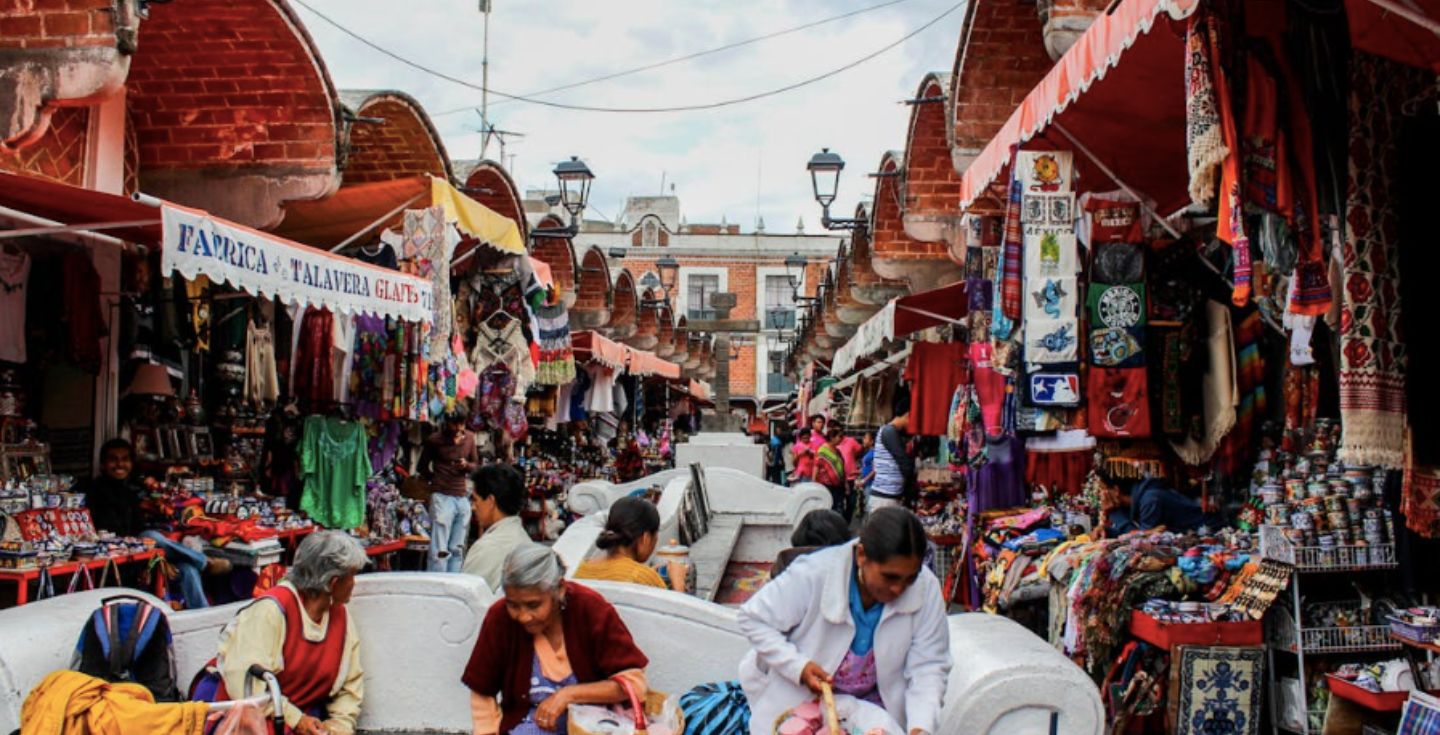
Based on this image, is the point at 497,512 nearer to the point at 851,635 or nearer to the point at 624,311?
the point at 851,635

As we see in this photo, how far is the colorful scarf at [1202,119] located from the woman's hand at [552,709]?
2.55 meters

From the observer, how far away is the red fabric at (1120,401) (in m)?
5.81

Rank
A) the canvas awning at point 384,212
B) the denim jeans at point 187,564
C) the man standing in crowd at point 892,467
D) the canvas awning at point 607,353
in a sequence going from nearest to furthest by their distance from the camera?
the denim jeans at point 187,564
the canvas awning at point 384,212
the man standing in crowd at point 892,467
the canvas awning at point 607,353

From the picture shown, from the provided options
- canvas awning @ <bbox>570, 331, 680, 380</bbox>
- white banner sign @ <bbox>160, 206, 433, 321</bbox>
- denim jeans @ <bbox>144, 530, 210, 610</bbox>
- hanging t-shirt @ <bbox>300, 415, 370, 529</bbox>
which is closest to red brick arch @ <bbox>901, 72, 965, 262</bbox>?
canvas awning @ <bbox>570, 331, 680, 380</bbox>

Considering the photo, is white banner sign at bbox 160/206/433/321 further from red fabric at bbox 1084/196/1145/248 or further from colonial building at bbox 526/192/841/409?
colonial building at bbox 526/192/841/409

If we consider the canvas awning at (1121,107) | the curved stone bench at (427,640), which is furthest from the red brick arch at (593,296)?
the curved stone bench at (427,640)

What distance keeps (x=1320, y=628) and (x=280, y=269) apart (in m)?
5.01

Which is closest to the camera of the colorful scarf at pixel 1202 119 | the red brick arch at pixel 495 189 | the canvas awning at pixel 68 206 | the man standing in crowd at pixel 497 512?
the colorful scarf at pixel 1202 119

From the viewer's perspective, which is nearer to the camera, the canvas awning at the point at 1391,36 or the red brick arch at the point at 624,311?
the canvas awning at the point at 1391,36

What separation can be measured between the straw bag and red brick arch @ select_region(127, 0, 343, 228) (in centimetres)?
558

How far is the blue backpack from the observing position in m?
4.15

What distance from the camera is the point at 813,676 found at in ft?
11.1

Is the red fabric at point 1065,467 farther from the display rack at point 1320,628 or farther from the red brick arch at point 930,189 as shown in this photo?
the red brick arch at point 930,189

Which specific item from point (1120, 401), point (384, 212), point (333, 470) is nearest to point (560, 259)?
point (384, 212)
